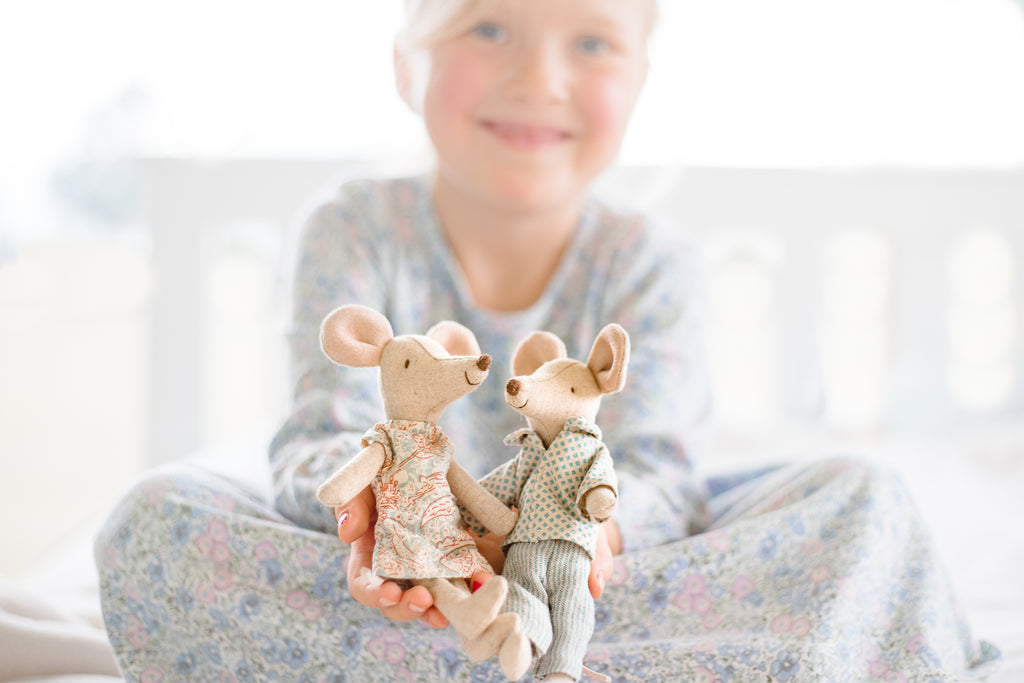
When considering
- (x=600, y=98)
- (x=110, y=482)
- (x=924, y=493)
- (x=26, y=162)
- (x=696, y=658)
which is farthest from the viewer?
(x=26, y=162)

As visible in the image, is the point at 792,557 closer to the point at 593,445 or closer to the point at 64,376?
the point at 593,445

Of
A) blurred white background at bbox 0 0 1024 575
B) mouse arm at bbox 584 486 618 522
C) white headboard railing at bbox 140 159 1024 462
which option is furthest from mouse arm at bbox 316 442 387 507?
white headboard railing at bbox 140 159 1024 462

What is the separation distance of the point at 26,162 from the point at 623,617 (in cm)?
368

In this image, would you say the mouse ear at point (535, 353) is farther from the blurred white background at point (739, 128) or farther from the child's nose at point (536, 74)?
the blurred white background at point (739, 128)

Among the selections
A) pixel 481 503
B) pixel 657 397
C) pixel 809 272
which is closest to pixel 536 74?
pixel 657 397

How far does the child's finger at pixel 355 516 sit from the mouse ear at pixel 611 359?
0.52 feet

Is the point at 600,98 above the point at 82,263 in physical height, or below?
above

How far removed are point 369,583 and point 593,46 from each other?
0.58 m

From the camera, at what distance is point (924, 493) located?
4.27ft

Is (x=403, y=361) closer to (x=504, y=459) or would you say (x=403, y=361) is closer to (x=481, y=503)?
(x=481, y=503)

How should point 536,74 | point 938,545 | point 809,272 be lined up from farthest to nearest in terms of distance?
point 809,272, point 938,545, point 536,74

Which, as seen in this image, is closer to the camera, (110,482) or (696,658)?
(696,658)

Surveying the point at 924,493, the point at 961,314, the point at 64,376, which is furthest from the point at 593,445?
the point at 64,376

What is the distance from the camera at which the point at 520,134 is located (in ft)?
3.03
